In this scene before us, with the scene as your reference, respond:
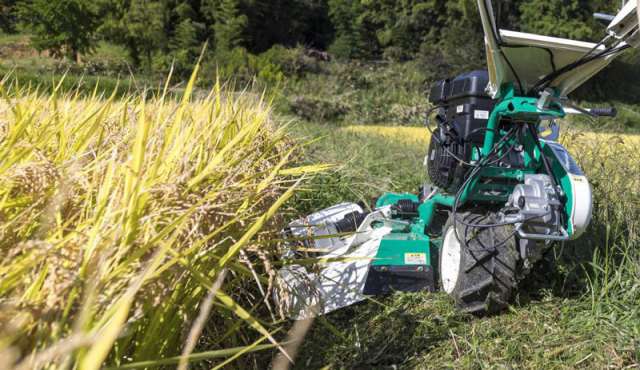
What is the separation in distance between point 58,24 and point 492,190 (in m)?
20.7

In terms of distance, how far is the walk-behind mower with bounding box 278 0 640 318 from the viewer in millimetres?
2094

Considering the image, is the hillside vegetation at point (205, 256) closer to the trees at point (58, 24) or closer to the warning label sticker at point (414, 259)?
the warning label sticker at point (414, 259)

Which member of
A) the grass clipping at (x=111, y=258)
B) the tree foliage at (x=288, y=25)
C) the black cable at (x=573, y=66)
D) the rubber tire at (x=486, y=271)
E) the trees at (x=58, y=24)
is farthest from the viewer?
the tree foliage at (x=288, y=25)

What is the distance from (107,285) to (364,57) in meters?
27.4

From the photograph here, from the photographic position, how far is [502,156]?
88.3 inches

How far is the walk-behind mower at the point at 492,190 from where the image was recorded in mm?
2094

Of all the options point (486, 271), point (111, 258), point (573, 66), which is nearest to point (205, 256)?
point (111, 258)

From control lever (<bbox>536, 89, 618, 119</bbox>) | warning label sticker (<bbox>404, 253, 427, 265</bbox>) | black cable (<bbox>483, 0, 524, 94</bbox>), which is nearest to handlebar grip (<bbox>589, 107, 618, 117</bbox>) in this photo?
control lever (<bbox>536, 89, 618, 119</bbox>)

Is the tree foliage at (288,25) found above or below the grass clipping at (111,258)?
above

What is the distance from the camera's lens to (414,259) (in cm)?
272

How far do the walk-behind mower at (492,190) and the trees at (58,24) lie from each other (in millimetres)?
19845

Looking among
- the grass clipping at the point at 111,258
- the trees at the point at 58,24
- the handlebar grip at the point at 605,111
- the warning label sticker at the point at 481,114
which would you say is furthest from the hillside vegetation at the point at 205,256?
the trees at the point at 58,24

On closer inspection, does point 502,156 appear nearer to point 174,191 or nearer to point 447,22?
point 174,191

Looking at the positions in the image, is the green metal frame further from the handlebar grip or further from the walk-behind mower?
the handlebar grip
